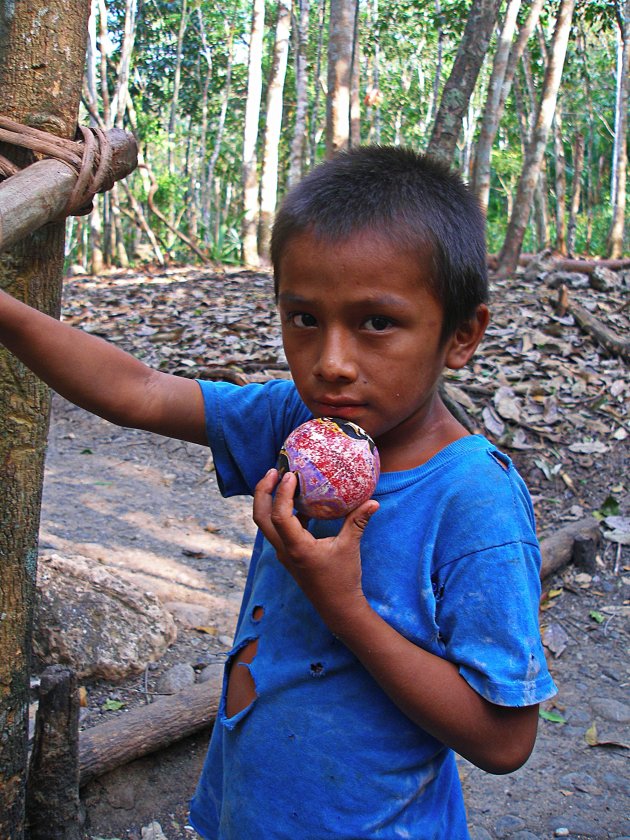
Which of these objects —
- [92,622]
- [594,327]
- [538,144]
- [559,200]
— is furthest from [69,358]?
[559,200]

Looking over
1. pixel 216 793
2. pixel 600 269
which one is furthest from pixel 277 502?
pixel 600 269

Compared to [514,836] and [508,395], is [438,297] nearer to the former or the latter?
[514,836]

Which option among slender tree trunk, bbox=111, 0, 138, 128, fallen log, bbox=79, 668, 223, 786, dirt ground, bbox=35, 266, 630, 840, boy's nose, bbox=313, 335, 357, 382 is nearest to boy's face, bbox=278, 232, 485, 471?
boy's nose, bbox=313, 335, 357, 382

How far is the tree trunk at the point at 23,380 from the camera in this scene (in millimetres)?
1524

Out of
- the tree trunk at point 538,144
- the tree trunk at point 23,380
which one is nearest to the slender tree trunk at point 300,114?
the tree trunk at point 538,144

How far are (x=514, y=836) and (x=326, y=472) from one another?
76.7 inches

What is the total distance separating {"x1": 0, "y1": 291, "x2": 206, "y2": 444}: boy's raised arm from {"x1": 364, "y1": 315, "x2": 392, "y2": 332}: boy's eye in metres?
0.45

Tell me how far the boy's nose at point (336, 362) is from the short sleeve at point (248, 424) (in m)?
0.30

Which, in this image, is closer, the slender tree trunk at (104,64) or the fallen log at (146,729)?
the fallen log at (146,729)

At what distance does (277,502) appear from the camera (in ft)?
3.92

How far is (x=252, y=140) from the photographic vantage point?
13.8 meters

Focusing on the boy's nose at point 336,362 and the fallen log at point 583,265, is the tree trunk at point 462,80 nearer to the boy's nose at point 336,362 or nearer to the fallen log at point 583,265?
the fallen log at point 583,265

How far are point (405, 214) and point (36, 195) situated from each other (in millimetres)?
598

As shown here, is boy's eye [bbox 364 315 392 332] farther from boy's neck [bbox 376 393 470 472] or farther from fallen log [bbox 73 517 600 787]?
fallen log [bbox 73 517 600 787]
